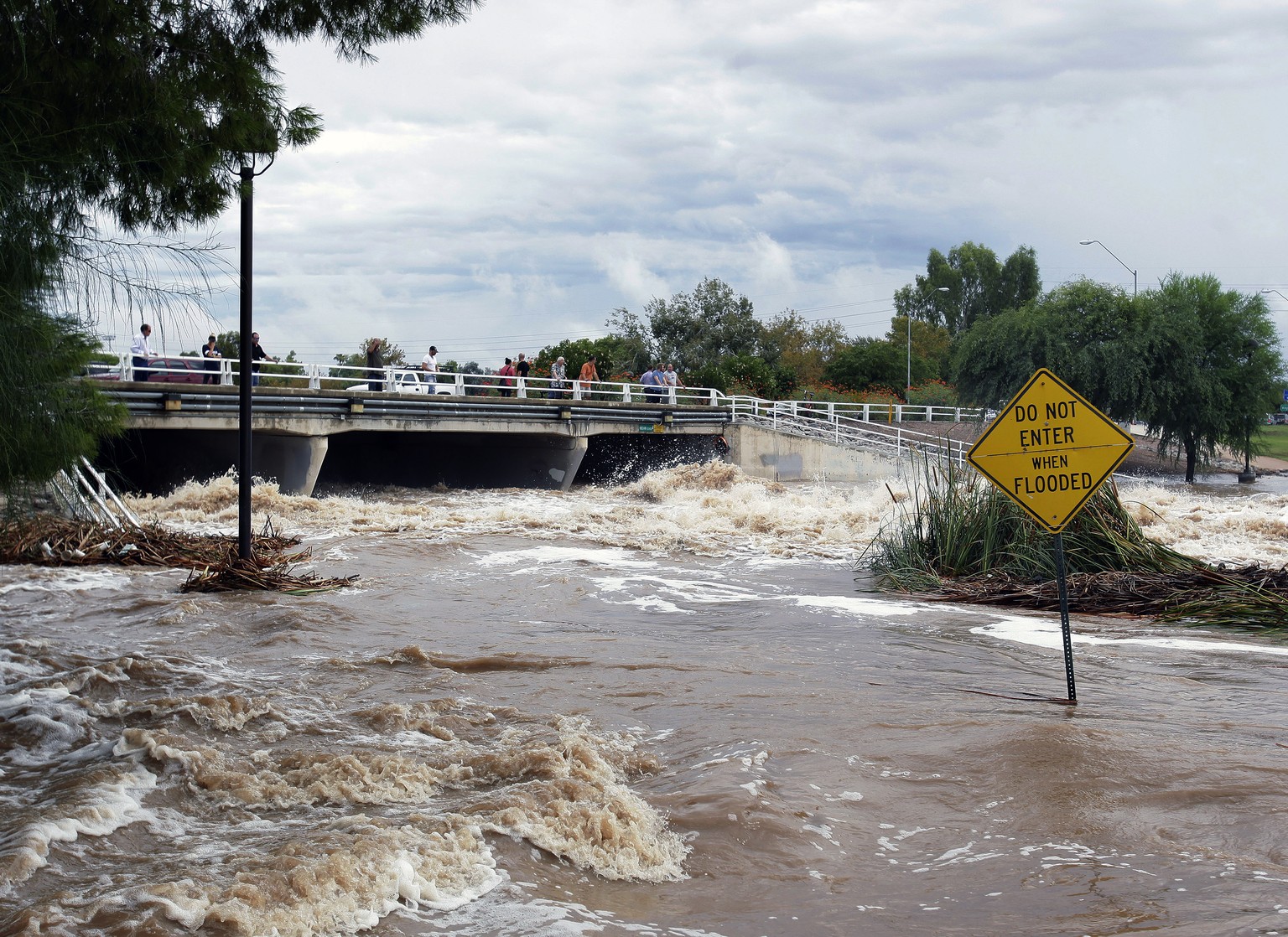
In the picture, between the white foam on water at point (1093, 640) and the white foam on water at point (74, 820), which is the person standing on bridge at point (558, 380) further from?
the white foam on water at point (74, 820)

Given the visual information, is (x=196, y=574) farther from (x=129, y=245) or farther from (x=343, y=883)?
(x=343, y=883)

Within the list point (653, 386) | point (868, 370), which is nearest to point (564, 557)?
point (653, 386)

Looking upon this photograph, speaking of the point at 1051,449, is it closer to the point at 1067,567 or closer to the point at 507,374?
the point at 1067,567

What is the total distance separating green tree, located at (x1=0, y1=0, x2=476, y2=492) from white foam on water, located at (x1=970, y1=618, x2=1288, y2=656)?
21.7ft

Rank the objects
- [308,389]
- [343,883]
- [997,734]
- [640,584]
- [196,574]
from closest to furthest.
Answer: [343,883] < [997,734] < [196,574] < [640,584] < [308,389]

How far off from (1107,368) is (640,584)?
28.6m

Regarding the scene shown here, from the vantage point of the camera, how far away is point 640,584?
13.1m

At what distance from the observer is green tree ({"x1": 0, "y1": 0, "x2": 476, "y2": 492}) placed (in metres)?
5.18

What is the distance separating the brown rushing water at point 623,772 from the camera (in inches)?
152

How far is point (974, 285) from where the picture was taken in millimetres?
90938

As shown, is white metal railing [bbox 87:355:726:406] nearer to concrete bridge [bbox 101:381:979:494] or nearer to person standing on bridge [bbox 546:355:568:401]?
person standing on bridge [bbox 546:355:568:401]

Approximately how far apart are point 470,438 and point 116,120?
28459mm

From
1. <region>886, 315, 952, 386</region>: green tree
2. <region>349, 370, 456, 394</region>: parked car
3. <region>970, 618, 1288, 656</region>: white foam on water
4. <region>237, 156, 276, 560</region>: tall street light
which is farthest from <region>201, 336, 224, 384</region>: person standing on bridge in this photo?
<region>886, 315, 952, 386</region>: green tree

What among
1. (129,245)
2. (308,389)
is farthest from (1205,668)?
(308,389)
